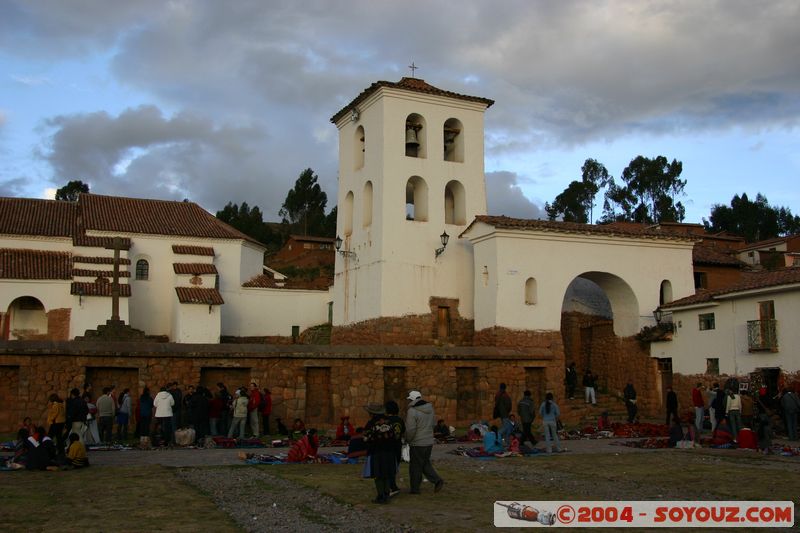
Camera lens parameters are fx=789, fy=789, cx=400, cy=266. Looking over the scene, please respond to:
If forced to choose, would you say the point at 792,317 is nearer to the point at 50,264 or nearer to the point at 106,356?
the point at 106,356

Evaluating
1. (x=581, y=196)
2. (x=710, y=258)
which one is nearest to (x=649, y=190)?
(x=581, y=196)

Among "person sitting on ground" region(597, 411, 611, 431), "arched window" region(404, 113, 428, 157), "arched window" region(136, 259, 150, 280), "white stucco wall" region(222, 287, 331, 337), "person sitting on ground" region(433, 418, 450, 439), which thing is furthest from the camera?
"white stucco wall" region(222, 287, 331, 337)

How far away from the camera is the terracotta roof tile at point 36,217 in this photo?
3644 cm

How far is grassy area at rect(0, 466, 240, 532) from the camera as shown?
8539 mm

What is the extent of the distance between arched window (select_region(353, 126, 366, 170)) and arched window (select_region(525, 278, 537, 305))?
28.7ft

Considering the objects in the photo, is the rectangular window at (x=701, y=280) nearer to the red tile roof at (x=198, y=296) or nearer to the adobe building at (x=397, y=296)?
the adobe building at (x=397, y=296)

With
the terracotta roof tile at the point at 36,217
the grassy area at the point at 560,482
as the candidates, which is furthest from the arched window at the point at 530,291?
the terracotta roof tile at the point at 36,217

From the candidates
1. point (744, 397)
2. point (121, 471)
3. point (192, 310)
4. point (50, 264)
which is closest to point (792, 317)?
point (744, 397)

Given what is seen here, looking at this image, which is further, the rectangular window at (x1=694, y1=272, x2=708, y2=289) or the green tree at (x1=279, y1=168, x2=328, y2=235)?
the green tree at (x1=279, y1=168, x2=328, y2=235)

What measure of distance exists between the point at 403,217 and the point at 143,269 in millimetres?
15264

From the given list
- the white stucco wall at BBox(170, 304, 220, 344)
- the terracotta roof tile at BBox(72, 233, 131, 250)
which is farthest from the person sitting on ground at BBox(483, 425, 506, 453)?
the terracotta roof tile at BBox(72, 233, 131, 250)

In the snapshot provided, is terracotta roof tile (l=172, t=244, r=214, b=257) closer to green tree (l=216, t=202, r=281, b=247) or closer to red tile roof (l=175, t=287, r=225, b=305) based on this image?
red tile roof (l=175, t=287, r=225, b=305)

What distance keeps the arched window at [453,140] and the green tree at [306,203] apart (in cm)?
4494

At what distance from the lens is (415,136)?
29.6 metres
